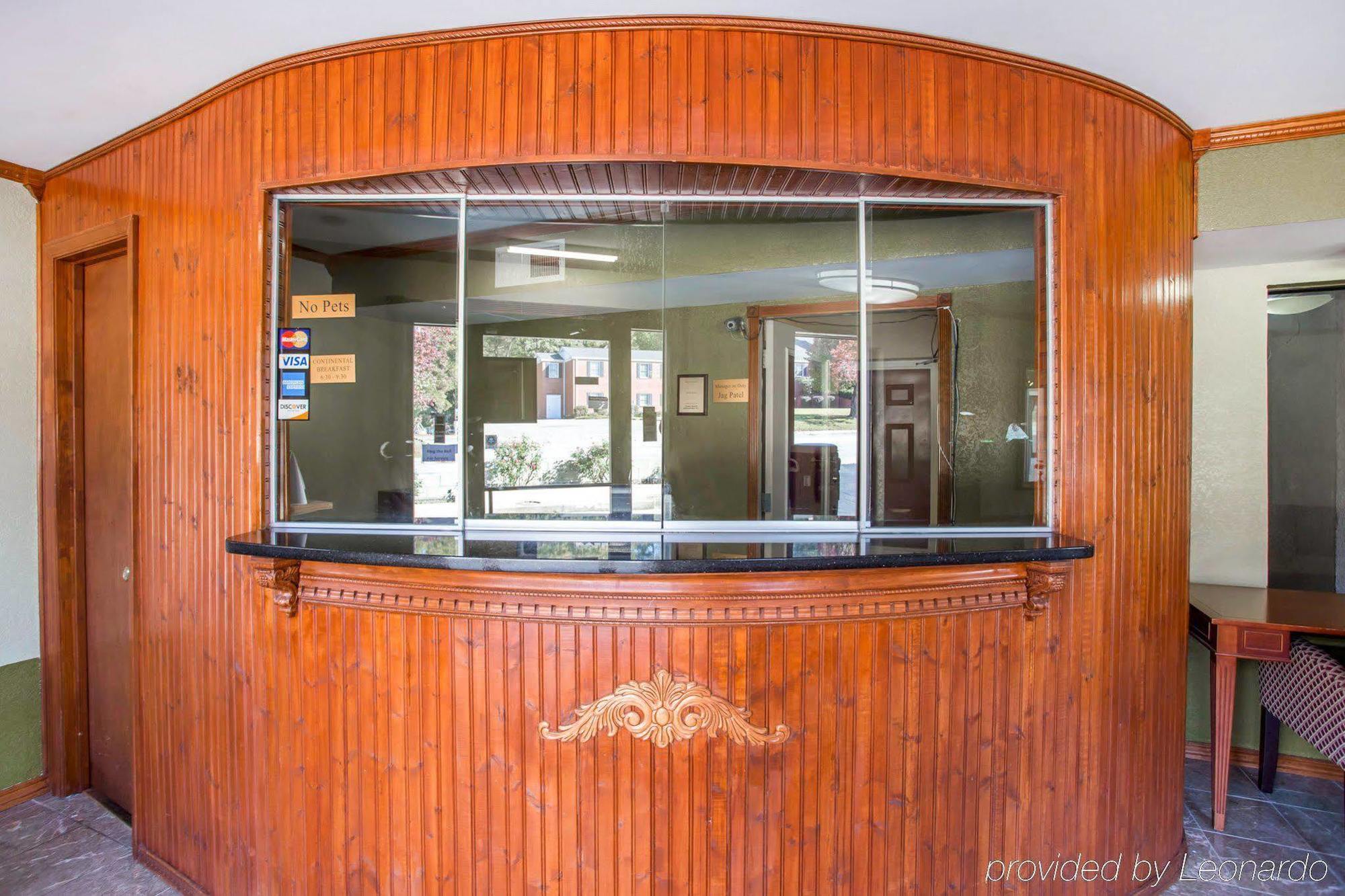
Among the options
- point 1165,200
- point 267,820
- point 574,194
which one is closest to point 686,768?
point 267,820

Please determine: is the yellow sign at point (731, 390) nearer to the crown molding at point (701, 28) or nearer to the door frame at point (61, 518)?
the crown molding at point (701, 28)

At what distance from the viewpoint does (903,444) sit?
2.73m

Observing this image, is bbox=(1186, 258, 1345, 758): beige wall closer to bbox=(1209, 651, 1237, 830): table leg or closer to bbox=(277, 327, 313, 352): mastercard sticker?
bbox=(1209, 651, 1237, 830): table leg

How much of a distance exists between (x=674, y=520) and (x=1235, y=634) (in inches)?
88.0

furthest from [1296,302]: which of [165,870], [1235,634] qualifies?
[165,870]

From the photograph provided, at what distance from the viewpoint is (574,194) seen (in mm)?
2330

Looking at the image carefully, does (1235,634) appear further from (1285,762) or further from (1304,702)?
(1285,762)

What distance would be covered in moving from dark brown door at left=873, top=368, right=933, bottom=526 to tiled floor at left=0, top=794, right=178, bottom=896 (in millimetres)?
2790

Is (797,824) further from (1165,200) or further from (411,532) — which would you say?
(1165,200)

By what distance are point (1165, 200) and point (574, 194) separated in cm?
199

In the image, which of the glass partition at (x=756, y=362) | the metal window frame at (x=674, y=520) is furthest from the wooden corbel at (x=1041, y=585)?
the glass partition at (x=756, y=362)

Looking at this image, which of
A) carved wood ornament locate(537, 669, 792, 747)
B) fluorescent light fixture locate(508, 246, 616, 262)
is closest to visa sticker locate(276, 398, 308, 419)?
fluorescent light fixture locate(508, 246, 616, 262)

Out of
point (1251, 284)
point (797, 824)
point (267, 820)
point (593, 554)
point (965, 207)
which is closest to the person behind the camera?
point (593, 554)

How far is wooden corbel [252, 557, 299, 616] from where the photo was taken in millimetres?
1972
